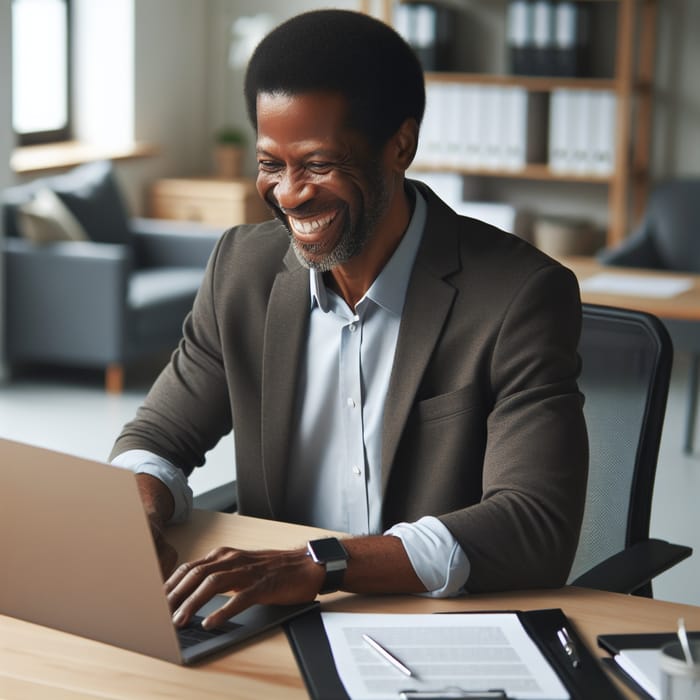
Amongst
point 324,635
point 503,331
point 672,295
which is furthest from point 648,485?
point 672,295

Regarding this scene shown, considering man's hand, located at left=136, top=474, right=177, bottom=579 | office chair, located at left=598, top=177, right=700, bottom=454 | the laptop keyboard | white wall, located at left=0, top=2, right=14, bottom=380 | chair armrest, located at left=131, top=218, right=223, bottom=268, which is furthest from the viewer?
chair armrest, located at left=131, top=218, right=223, bottom=268

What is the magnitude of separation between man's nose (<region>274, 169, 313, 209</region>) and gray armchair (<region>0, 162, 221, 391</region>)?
11.6ft

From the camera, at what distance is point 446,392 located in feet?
5.48

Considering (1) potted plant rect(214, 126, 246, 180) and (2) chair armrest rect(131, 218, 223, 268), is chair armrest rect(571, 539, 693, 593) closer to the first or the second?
(2) chair armrest rect(131, 218, 223, 268)

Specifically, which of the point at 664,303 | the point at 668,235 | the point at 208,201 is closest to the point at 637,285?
the point at 664,303

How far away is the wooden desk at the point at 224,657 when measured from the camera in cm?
120

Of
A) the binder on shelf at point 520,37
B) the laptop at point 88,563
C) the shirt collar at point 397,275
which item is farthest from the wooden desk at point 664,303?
the binder on shelf at point 520,37

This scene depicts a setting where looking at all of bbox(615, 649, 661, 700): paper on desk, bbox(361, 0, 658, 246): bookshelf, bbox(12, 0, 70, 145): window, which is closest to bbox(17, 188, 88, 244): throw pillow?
bbox(12, 0, 70, 145): window

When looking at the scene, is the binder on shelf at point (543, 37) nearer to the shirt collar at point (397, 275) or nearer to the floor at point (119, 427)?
the floor at point (119, 427)

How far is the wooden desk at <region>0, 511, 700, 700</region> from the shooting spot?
3.93 feet

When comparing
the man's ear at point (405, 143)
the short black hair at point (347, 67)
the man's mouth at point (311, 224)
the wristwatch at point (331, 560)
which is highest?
the short black hair at point (347, 67)

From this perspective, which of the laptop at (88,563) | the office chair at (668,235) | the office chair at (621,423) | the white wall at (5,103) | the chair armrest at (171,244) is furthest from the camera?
the chair armrest at (171,244)

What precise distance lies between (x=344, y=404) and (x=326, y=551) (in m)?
0.37

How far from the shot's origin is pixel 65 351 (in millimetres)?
A: 5199
